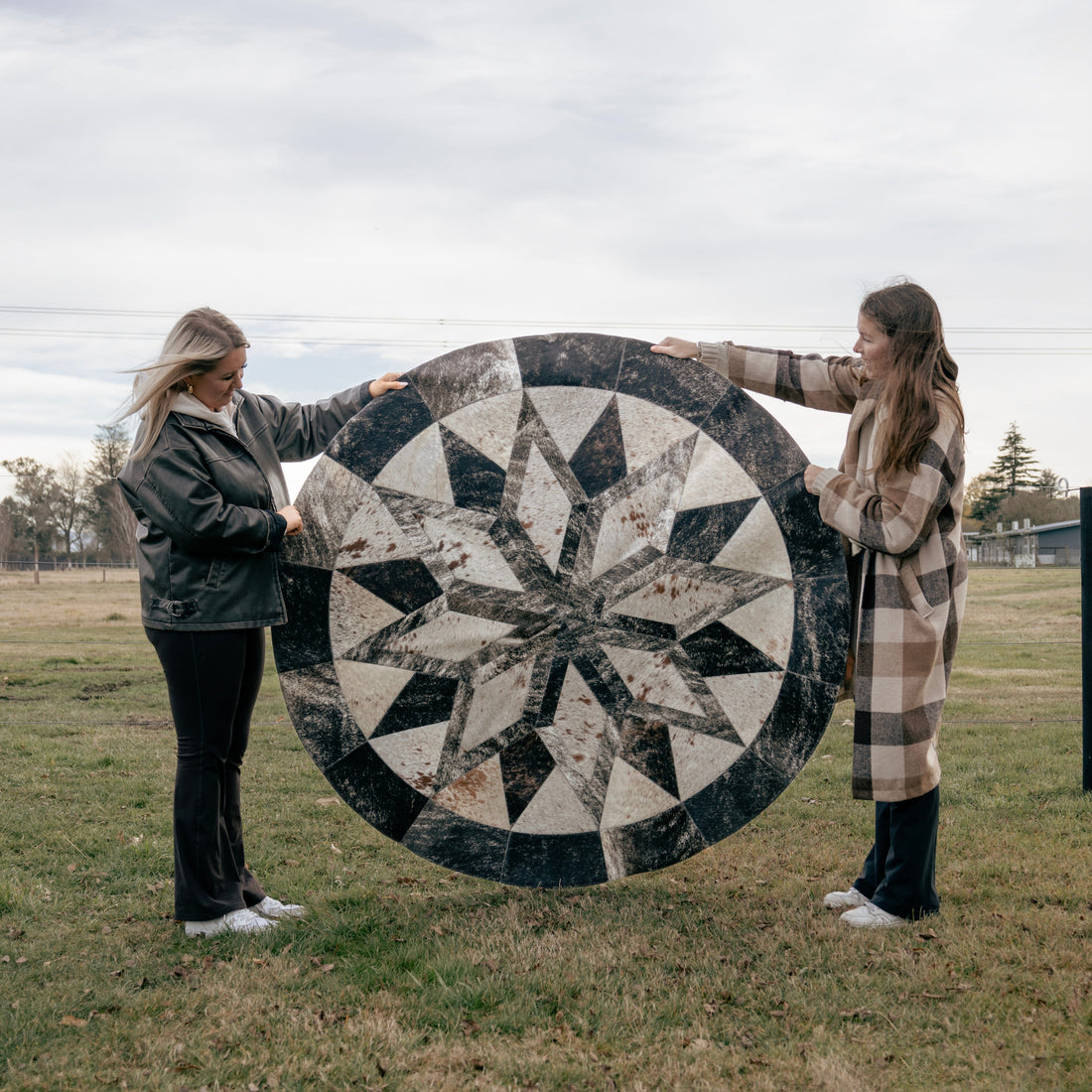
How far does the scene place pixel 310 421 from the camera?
4.03 metres

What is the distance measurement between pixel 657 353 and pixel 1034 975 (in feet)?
8.31

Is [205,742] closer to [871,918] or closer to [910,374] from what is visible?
[871,918]

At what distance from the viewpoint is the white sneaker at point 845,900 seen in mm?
3898

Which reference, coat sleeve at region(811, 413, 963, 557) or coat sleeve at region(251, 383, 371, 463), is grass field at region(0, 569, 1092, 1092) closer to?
coat sleeve at region(811, 413, 963, 557)

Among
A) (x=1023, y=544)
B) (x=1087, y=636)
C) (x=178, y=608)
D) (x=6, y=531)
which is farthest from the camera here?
(x=6, y=531)

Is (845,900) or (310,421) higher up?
(310,421)

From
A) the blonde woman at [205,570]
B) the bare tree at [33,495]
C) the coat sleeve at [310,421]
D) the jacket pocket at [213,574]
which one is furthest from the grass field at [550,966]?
the bare tree at [33,495]

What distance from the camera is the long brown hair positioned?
3.53 metres

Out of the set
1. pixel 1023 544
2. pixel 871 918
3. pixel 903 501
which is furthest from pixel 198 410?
pixel 1023 544

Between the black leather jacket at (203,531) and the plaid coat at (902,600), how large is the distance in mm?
2087

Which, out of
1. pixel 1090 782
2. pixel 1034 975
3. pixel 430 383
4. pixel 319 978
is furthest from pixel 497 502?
pixel 1090 782

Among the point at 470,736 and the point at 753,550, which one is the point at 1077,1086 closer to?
the point at 753,550

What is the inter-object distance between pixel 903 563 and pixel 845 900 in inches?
55.1

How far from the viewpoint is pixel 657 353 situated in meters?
3.80
